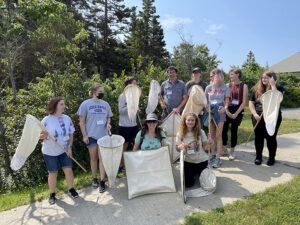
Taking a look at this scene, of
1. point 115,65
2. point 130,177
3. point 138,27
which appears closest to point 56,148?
point 130,177

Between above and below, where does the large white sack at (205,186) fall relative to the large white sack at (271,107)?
below

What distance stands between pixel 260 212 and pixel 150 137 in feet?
6.19

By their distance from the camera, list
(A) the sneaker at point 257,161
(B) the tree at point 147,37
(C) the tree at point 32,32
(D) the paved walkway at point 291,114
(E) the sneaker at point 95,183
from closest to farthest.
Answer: (E) the sneaker at point 95,183
(C) the tree at point 32,32
(A) the sneaker at point 257,161
(D) the paved walkway at point 291,114
(B) the tree at point 147,37

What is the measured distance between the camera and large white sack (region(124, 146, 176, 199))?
3.11 meters

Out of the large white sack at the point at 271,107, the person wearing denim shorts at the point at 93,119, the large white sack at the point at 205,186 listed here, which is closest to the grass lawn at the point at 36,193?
the person wearing denim shorts at the point at 93,119

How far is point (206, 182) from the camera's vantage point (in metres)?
3.10

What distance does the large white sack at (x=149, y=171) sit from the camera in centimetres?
311

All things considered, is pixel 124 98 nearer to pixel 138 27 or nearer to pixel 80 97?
pixel 80 97

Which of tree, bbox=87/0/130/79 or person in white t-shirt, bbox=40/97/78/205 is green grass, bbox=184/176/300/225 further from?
tree, bbox=87/0/130/79

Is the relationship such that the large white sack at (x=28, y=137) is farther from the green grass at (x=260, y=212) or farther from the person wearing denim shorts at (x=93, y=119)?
the green grass at (x=260, y=212)

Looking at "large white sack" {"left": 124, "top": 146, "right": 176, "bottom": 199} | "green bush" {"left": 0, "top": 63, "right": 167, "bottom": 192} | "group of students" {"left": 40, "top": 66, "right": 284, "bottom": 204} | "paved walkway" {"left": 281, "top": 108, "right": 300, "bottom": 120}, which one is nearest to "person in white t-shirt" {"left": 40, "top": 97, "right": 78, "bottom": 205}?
"group of students" {"left": 40, "top": 66, "right": 284, "bottom": 204}

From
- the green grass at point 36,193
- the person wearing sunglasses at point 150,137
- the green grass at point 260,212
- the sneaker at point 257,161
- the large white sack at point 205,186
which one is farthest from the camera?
the sneaker at point 257,161

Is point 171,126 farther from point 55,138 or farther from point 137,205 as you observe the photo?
point 55,138

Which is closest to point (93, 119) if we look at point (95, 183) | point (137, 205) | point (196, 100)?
point (95, 183)
